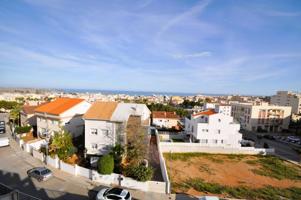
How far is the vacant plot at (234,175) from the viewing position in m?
20.6

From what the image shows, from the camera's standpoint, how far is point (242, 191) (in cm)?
2075

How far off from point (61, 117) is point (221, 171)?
23262mm

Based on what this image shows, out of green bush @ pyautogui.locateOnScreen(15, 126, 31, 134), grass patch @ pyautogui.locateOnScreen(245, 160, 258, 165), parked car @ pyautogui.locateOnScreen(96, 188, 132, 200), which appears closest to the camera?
parked car @ pyautogui.locateOnScreen(96, 188, 132, 200)

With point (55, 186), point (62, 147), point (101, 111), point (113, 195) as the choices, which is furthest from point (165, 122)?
point (113, 195)

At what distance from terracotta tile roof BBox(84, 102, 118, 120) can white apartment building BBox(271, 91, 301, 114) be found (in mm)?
86180

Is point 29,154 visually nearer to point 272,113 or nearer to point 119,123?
point 119,123

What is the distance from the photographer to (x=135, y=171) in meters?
18.7

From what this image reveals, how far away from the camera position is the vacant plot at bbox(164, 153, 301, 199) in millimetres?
20625

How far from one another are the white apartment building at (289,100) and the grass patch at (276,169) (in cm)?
6449

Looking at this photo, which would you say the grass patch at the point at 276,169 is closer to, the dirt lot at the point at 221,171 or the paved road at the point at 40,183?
the dirt lot at the point at 221,171

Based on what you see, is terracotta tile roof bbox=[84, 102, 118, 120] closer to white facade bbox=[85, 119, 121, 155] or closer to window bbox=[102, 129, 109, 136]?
white facade bbox=[85, 119, 121, 155]

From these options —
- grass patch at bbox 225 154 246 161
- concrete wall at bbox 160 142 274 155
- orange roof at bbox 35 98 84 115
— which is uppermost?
orange roof at bbox 35 98 84 115

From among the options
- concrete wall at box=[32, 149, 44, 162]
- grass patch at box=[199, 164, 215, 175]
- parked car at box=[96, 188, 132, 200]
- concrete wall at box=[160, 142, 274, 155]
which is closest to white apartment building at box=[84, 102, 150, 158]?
concrete wall at box=[32, 149, 44, 162]

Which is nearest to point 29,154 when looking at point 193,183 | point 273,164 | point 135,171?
point 135,171
